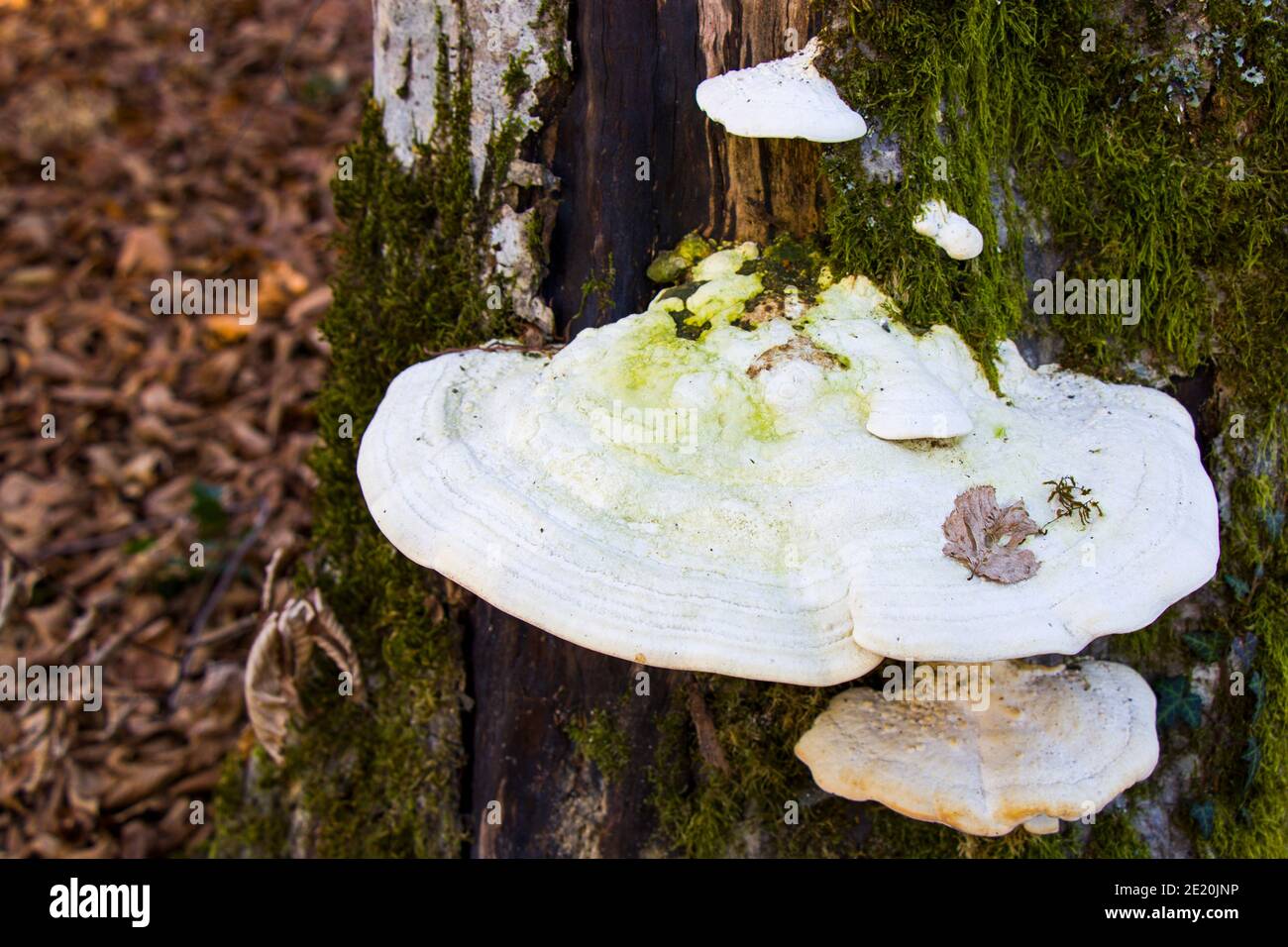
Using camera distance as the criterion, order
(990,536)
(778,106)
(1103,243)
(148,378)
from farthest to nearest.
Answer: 1. (148,378)
2. (1103,243)
3. (778,106)
4. (990,536)

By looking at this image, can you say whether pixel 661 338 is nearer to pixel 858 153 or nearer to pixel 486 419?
pixel 486 419

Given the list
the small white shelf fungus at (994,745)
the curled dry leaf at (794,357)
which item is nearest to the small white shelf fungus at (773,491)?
the curled dry leaf at (794,357)

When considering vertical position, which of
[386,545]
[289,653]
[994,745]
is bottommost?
[289,653]

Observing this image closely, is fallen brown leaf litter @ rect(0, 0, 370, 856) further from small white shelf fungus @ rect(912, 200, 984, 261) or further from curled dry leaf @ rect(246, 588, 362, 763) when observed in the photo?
small white shelf fungus @ rect(912, 200, 984, 261)

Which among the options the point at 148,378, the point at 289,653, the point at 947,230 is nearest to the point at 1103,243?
the point at 947,230

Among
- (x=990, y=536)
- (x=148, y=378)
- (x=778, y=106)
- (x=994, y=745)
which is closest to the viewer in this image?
(x=990, y=536)

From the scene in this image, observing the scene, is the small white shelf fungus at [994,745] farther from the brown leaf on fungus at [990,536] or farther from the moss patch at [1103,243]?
the brown leaf on fungus at [990,536]

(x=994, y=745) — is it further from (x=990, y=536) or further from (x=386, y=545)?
(x=386, y=545)
